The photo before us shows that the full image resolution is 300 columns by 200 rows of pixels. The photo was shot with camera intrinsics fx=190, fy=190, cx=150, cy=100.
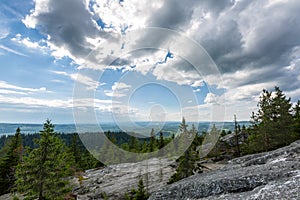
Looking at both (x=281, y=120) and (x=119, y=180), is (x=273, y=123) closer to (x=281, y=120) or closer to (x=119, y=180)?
(x=281, y=120)

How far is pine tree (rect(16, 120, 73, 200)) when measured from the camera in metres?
21.5

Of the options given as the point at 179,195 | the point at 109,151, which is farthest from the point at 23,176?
the point at 109,151

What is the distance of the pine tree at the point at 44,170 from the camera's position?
70.5ft

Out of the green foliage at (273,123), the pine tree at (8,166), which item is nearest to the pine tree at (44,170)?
the pine tree at (8,166)

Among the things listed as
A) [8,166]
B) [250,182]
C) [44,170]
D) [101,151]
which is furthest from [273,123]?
[8,166]

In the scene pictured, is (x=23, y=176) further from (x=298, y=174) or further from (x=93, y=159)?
(x=93, y=159)

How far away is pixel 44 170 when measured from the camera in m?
21.9

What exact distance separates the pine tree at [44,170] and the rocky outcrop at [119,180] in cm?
1233

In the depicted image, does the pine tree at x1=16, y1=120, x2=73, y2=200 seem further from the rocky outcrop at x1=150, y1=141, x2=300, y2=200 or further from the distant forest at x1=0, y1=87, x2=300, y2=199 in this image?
the rocky outcrop at x1=150, y1=141, x2=300, y2=200

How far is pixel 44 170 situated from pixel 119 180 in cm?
2155

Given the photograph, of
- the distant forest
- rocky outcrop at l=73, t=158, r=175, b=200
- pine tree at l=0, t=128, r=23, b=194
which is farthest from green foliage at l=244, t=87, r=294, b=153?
pine tree at l=0, t=128, r=23, b=194

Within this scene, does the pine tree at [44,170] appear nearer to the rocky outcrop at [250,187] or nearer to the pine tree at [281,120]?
the rocky outcrop at [250,187]

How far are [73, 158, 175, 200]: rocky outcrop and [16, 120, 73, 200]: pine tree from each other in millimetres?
12326

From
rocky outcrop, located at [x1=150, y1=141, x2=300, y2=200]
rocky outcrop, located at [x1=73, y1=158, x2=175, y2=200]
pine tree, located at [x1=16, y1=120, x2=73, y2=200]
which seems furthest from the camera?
rocky outcrop, located at [x1=73, y1=158, x2=175, y2=200]
